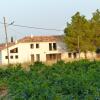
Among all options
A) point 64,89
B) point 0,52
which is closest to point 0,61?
point 0,52

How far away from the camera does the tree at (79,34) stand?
71.1m

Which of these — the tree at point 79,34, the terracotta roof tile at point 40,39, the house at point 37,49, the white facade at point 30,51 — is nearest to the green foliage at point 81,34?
the tree at point 79,34

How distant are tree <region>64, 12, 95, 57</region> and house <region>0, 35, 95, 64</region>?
724 cm

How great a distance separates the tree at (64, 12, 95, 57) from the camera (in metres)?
71.1

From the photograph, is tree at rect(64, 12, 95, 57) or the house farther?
the house

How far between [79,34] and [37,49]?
43.2ft

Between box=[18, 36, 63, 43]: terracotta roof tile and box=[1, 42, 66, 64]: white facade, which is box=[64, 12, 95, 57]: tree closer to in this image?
box=[1, 42, 66, 64]: white facade

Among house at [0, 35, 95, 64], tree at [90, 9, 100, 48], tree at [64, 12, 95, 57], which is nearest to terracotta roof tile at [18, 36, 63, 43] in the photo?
house at [0, 35, 95, 64]

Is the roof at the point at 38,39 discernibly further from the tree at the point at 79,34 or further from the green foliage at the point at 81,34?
the tree at the point at 79,34

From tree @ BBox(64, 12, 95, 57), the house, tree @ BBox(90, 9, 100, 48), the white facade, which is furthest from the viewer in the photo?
the house

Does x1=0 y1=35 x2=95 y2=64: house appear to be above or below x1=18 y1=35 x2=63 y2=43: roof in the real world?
below

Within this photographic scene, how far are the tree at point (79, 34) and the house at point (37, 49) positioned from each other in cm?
724

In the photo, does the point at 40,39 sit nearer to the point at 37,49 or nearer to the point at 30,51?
the point at 37,49

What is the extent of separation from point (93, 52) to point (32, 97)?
64374 millimetres
